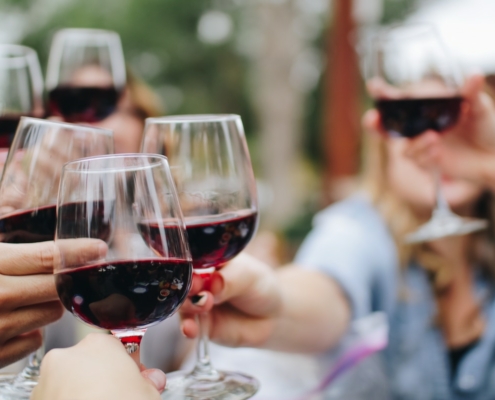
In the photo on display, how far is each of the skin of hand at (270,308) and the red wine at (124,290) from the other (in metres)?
0.21

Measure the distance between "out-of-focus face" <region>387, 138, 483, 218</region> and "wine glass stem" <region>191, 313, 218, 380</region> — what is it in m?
1.06

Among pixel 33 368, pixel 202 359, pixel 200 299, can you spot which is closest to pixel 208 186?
pixel 200 299

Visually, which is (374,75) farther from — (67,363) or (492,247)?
(67,363)

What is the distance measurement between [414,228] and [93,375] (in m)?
1.49

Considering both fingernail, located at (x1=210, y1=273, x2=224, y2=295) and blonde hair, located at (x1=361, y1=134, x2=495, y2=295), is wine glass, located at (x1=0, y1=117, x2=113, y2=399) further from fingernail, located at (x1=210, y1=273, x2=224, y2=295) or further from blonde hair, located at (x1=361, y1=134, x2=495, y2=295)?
blonde hair, located at (x1=361, y1=134, x2=495, y2=295)

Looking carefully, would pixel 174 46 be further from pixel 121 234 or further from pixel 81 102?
pixel 121 234

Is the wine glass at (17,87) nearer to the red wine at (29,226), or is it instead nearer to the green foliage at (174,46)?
the red wine at (29,226)

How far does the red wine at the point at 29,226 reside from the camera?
91cm

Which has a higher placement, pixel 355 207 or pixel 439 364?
pixel 355 207

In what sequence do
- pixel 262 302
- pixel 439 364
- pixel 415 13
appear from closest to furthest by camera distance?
pixel 262 302 < pixel 439 364 < pixel 415 13

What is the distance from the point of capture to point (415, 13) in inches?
469

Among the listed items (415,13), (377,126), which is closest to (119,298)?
(377,126)

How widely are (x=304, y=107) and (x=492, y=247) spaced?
11.0m

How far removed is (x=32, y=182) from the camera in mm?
919
